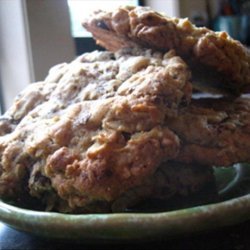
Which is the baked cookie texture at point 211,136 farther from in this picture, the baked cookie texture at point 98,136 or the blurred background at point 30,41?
the blurred background at point 30,41

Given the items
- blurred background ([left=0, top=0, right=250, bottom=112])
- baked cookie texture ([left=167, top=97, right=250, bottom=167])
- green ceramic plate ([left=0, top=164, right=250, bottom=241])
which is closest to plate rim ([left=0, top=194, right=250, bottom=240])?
green ceramic plate ([left=0, top=164, right=250, bottom=241])

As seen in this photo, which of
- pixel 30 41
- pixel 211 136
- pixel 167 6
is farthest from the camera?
pixel 167 6

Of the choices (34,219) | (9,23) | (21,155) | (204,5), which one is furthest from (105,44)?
(204,5)

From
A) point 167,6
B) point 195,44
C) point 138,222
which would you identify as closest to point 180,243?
point 138,222

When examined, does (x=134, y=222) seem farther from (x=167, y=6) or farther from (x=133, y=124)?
(x=167, y=6)

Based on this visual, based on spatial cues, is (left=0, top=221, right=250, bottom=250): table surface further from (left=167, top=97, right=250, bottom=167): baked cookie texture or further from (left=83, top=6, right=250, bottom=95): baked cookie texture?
(left=83, top=6, right=250, bottom=95): baked cookie texture

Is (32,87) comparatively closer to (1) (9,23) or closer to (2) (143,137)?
(2) (143,137)
